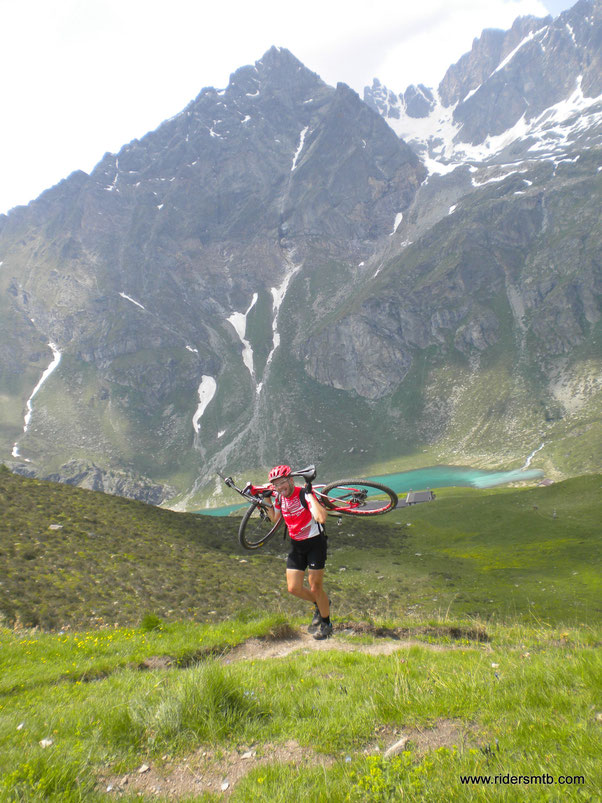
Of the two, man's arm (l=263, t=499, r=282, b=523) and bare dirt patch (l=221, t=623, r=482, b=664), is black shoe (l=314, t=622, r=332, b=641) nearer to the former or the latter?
bare dirt patch (l=221, t=623, r=482, b=664)

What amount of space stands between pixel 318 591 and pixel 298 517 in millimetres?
A: 2272

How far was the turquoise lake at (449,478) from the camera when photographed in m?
146

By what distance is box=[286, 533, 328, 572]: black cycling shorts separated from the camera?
34.3 ft

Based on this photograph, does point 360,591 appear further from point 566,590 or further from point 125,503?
point 125,503

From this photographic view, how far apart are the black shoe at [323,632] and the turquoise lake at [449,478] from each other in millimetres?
130597

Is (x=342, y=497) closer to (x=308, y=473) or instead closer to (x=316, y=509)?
(x=308, y=473)

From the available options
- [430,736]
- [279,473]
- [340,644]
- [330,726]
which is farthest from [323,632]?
[430,736]

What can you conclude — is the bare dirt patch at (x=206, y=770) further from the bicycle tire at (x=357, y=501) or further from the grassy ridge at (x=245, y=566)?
the grassy ridge at (x=245, y=566)

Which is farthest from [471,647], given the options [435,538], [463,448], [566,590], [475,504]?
[463,448]

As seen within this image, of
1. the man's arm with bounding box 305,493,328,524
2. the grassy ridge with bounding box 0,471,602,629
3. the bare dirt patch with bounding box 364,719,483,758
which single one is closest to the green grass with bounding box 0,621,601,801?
the bare dirt patch with bounding box 364,719,483,758

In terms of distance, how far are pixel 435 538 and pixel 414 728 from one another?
2012 inches

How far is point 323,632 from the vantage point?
1142cm

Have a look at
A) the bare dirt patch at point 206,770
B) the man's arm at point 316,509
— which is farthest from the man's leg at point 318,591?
the bare dirt patch at point 206,770

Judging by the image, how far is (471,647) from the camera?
999cm
